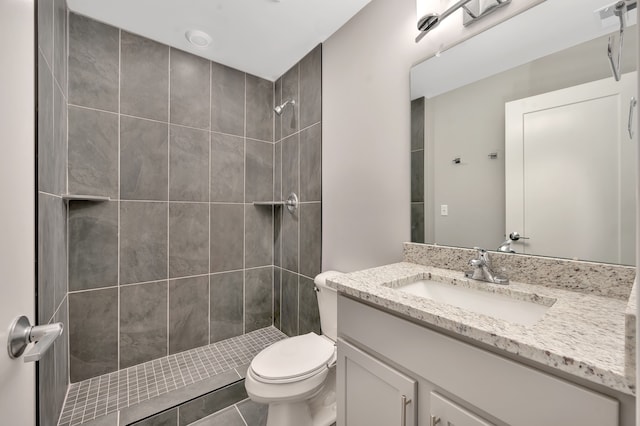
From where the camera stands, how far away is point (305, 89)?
79.7 inches

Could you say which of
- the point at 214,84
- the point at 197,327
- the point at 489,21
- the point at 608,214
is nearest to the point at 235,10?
the point at 214,84

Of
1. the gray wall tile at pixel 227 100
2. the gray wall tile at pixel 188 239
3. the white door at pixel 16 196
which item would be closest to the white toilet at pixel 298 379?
the white door at pixel 16 196

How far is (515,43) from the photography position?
972 mm

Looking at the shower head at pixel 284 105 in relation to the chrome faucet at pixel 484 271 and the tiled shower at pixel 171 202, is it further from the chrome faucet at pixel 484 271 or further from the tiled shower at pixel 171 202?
the chrome faucet at pixel 484 271

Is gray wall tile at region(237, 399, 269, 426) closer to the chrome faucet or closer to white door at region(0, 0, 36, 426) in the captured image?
white door at region(0, 0, 36, 426)

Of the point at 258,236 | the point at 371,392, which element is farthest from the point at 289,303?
the point at 371,392

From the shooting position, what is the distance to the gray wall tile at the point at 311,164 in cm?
189

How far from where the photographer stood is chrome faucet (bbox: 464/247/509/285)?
0.94m

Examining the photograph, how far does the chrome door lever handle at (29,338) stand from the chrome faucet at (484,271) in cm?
121

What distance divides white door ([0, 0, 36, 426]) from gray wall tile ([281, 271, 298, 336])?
5.00 feet

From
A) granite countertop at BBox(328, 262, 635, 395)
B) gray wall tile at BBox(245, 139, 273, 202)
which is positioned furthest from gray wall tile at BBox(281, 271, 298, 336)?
granite countertop at BBox(328, 262, 635, 395)

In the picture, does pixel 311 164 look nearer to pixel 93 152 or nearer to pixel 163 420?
pixel 93 152

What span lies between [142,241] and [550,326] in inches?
83.5

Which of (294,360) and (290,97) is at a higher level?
(290,97)
